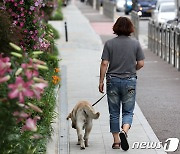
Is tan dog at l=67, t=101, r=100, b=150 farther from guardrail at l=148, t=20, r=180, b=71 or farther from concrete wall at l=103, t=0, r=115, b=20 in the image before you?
concrete wall at l=103, t=0, r=115, b=20

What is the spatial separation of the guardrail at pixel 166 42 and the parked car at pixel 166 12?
34.0 feet

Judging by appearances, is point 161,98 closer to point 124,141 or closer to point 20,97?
point 124,141

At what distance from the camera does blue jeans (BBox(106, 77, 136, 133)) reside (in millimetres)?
8805

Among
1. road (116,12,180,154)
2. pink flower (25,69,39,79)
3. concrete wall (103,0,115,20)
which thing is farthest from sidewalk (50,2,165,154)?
concrete wall (103,0,115,20)

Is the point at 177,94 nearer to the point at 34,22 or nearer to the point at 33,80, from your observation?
the point at 34,22

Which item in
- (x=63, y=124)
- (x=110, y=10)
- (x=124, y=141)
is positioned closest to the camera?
(x=124, y=141)

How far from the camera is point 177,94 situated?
14383 millimetres

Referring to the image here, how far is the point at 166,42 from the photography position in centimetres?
2127

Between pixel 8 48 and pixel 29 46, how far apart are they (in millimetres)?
4030

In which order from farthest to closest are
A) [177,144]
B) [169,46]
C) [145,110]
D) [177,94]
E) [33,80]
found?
[169,46] → [177,94] → [145,110] → [177,144] → [33,80]

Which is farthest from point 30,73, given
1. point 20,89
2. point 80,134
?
point 80,134

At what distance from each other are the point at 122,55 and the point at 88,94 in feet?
17.4

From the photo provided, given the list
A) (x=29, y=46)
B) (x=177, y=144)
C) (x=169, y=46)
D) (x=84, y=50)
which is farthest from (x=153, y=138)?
(x=84, y=50)

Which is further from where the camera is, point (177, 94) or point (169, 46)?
point (169, 46)
